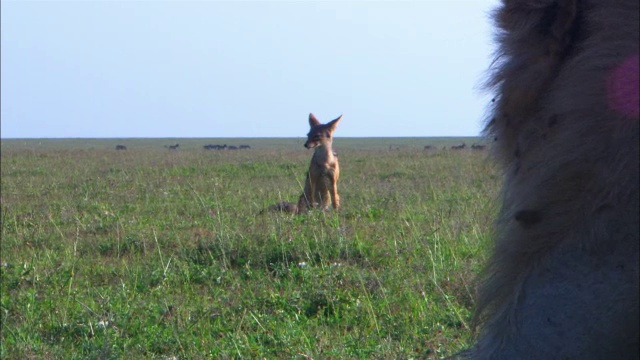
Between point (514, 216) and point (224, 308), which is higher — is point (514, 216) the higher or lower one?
the higher one

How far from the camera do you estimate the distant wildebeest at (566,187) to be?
46.0 inches

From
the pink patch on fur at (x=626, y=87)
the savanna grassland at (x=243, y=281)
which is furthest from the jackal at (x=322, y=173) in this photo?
the pink patch on fur at (x=626, y=87)

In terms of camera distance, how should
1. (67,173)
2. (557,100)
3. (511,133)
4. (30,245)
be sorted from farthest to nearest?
(67,173) < (30,245) < (511,133) < (557,100)

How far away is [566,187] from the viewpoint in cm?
125

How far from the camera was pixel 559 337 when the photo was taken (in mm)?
1178

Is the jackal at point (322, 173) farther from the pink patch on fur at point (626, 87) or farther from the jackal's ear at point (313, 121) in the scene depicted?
the pink patch on fur at point (626, 87)

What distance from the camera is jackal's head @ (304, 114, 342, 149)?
1381 centimetres

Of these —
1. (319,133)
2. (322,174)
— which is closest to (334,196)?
(322,174)

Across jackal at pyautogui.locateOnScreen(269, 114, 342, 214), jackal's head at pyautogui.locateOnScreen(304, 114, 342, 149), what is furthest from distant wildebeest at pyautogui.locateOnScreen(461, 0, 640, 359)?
jackal's head at pyautogui.locateOnScreen(304, 114, 342, 149)

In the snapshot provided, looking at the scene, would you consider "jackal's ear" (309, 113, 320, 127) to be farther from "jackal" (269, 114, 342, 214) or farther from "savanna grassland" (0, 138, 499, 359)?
"savanna grassland" (0, 138, 499, 359)

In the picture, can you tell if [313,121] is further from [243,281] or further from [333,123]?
[243,281]

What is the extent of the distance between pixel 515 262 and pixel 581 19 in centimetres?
37

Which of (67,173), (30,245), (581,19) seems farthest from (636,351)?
(67,173)

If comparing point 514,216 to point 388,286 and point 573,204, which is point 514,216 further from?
point 388,286
